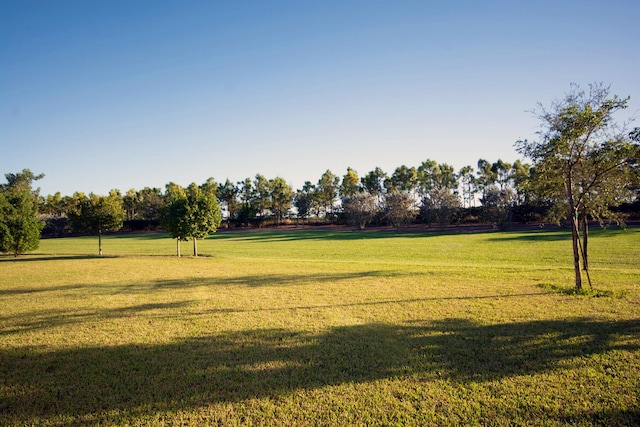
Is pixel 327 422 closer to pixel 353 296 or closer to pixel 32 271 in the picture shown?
pixel 353 296

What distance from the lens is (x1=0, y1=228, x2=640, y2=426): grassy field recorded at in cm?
461

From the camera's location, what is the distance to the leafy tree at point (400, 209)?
61.1 metres

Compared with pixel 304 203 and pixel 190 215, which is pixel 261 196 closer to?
pixel 304 203

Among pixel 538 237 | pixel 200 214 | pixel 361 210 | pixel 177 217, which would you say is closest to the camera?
pixel 177 217

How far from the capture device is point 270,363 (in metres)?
6.09

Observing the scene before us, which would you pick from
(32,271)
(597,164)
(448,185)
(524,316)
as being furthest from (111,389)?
(448,185)

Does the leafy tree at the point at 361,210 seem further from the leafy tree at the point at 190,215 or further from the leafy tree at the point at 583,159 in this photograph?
the leafy tree at the point at 583,159

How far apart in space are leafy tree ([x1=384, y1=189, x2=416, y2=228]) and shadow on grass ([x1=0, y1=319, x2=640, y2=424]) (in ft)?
177

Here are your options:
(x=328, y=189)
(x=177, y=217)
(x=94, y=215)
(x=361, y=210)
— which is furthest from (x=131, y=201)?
(x=177, y=217)

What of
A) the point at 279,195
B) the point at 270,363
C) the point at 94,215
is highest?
the point at 279,195

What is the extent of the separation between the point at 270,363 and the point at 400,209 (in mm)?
57385

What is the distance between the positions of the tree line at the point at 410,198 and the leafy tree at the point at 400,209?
0.65 ft

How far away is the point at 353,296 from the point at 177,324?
5.67 m

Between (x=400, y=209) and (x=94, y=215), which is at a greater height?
(x=400, y=209)
